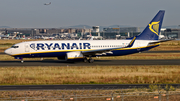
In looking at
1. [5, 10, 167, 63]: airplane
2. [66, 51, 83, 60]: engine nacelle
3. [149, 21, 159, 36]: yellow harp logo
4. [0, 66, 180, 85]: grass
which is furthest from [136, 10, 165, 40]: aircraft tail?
[0, 66, 180, 85]: grass

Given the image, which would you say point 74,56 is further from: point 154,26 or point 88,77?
point 154,26

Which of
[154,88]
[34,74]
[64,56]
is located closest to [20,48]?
[64,56]

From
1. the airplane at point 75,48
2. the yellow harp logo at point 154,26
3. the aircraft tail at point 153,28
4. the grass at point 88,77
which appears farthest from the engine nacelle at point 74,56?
the yellow harp logo at point 154,26

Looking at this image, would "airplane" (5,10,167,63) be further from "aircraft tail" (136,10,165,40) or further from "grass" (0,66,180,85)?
"grass" (0,66,180,85)

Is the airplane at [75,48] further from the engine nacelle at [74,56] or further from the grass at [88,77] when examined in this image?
the grass at [88,77]

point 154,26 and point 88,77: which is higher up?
point 154,26

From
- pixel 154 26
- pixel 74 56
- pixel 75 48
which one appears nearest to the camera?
pixel 74 56

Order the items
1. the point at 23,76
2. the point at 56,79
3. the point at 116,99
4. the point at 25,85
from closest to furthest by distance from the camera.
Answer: the point at 116,99, the point at 25,85, the point at 56,79, the point at 23,76

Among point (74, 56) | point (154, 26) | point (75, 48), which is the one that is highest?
point (154, 26)

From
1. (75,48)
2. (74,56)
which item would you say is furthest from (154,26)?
(74,56)

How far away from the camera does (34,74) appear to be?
36719mm

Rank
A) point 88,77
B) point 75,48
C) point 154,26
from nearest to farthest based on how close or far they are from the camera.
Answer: point 88,77
point 75,48
point 154,26

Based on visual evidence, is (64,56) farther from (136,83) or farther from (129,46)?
(136,83)

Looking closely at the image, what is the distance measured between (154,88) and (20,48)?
33.6m
